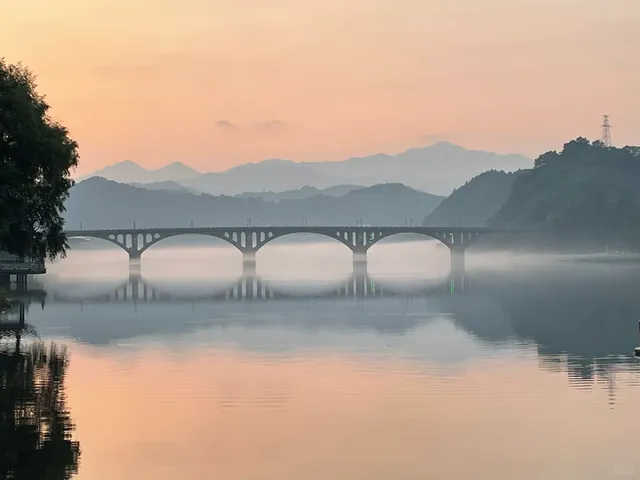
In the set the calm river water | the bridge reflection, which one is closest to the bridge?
the bridge reflection

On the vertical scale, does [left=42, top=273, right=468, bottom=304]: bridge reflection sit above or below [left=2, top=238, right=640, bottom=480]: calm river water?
above

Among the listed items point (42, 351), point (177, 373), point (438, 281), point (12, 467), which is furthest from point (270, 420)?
point (438, 281)

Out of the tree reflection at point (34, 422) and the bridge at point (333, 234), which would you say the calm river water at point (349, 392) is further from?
the bridge at point (333, 234)

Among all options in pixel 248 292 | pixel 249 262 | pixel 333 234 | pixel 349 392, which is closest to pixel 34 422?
pixel 349 392

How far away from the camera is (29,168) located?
45.6 meters

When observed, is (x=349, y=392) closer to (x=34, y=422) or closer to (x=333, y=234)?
(x=34, y=422)

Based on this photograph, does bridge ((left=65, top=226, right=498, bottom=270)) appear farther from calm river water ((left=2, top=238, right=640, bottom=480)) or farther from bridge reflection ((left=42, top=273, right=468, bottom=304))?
calm river water ((left=2, top=238, right=640, bottom=480))

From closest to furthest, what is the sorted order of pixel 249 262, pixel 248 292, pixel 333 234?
pixel 248 292 → pixel 249 262 → pixel 333 234

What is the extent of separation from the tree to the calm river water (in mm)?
4475

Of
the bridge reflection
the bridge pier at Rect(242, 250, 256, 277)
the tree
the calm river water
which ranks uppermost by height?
the tree

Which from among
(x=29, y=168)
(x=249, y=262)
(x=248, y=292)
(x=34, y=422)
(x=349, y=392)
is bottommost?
(x=349, y=392)

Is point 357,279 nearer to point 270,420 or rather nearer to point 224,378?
point 224,378

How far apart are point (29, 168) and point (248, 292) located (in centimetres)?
5021

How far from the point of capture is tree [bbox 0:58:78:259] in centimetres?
4406
